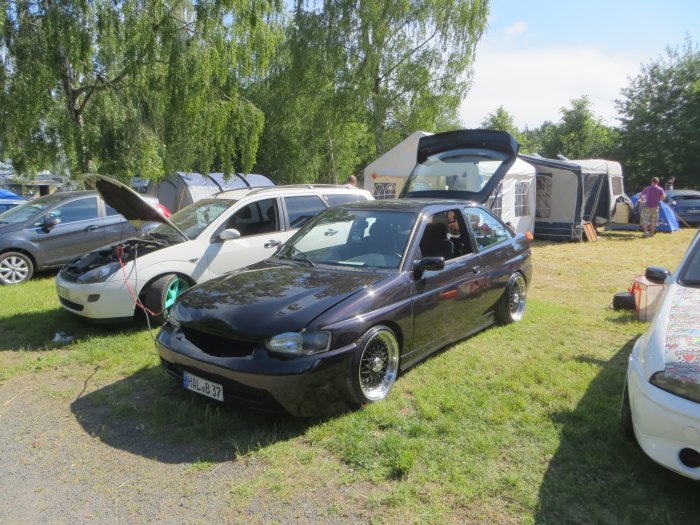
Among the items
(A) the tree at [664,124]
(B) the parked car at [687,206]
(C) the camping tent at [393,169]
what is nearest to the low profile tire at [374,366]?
(C) the camping tent at [393,169]

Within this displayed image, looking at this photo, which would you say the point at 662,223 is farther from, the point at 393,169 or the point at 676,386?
the point at 676,386

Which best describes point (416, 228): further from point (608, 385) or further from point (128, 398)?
point (128, 398)

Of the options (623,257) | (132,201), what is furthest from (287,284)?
(623,257)

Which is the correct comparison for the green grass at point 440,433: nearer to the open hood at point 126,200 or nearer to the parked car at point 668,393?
the parked car at point 668,393

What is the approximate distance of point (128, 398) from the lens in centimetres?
399

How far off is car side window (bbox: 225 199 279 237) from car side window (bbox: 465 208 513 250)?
2702 mm

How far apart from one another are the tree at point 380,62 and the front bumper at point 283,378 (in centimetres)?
1974

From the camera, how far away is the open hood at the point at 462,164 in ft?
27.5

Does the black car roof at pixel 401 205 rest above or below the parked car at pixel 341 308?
above

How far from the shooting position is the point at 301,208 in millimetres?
6910

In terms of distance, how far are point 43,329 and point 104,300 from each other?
3.75 feet

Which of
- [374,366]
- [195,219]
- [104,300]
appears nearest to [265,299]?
[374,366]

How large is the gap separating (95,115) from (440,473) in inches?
430

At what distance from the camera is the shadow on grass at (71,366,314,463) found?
3234 mm
